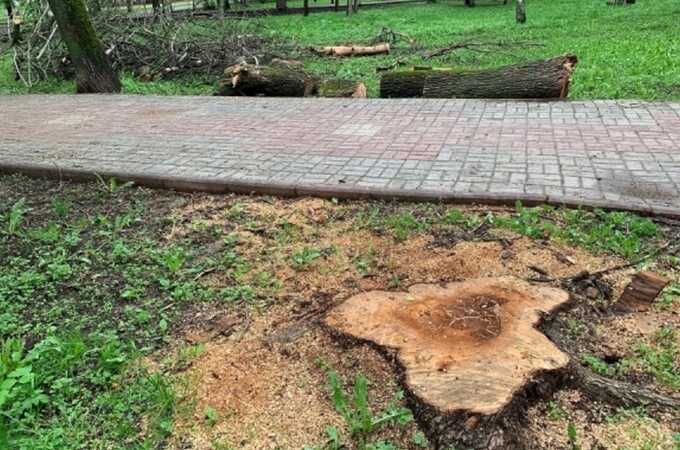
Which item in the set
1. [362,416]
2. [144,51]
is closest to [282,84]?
[144,51]

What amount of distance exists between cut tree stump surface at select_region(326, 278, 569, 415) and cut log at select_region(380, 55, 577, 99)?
5.09 m

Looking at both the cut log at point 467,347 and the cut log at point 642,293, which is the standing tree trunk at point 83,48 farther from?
the cut log at point 642,293

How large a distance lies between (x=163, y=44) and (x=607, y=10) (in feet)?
43.2

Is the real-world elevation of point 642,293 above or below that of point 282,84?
below

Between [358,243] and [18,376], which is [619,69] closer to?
[358,243]

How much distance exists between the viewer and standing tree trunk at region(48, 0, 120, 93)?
8.85 meters

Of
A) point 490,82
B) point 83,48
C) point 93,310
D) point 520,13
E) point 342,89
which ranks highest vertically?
point 520,13

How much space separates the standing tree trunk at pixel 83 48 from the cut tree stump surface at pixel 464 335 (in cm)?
808

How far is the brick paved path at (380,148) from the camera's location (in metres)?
4.54

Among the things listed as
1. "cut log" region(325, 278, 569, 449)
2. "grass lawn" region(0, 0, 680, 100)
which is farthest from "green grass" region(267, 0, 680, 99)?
"cut log" region(325, 278, 569, 449)

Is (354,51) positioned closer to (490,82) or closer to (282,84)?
(282,84)

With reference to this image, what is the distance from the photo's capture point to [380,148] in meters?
5.70

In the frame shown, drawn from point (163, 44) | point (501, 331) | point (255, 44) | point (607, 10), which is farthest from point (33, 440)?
point (607, 10)

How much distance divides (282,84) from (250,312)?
20.3 ft
